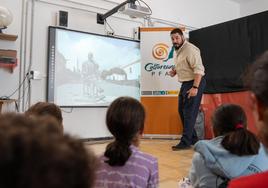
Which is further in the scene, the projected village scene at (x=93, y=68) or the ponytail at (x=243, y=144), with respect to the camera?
the projected village scene at (x=93, y=68)

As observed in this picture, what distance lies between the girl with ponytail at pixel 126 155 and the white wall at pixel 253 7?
19.3 ft

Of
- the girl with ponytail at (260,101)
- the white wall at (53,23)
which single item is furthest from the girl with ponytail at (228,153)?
the white wall at (53,23)

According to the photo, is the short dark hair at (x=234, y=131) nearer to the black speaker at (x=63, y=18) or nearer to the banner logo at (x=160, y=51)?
the black speaker at (x=63, y=18)

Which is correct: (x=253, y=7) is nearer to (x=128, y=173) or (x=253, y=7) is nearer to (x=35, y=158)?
(x=128, y=173)

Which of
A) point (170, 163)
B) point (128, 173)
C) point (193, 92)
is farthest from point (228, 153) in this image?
point (193, 92)

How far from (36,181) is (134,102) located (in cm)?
87

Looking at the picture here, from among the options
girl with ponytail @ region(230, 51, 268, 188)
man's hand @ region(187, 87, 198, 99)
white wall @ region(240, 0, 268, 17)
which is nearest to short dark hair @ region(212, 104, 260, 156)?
girl with ponytail @ region(230, 51, 268, 188)

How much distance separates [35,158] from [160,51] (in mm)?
4262

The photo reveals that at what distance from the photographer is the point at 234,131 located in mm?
1196

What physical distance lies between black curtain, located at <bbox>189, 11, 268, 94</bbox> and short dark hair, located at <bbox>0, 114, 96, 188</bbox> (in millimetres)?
4124

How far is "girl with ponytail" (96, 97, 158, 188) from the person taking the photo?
39.2 inches

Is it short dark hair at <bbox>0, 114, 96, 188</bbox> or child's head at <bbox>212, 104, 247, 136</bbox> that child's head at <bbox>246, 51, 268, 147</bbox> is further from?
child's head at <bbox>212, 104, 247, 136</bbox>

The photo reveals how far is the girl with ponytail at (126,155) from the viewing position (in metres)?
1.00

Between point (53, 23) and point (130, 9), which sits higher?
point (130, 9)
